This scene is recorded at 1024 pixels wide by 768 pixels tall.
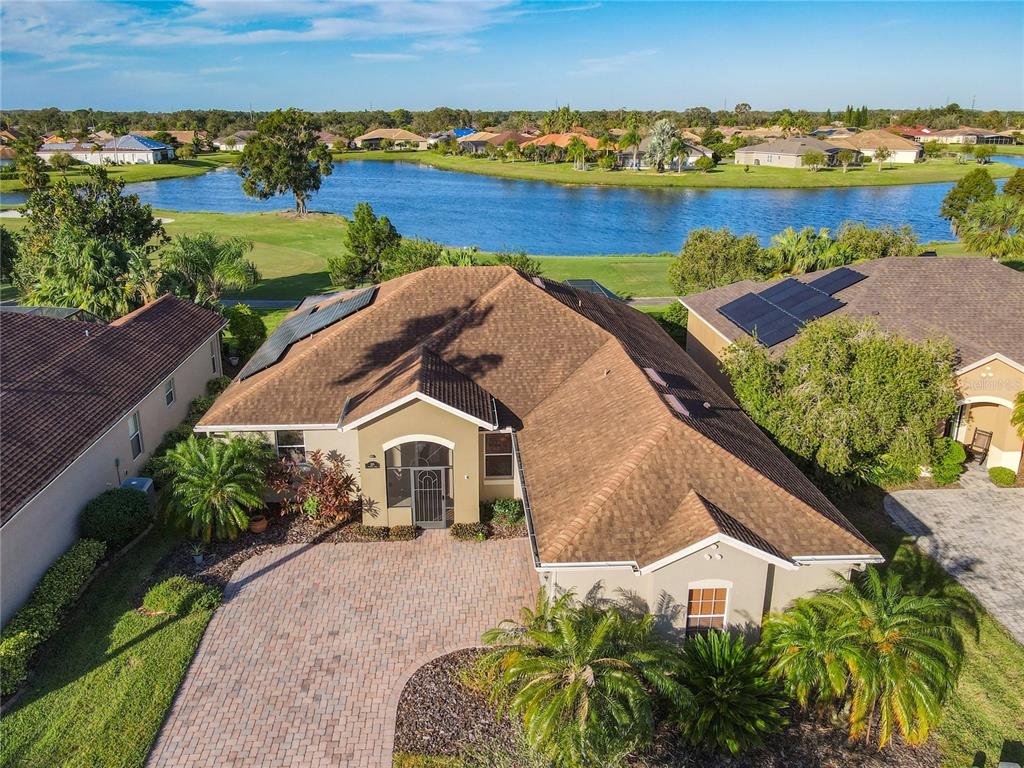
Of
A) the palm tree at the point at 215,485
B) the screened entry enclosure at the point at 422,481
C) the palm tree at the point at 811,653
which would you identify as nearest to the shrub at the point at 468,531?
the screened entry enclosure at the point at 422,481

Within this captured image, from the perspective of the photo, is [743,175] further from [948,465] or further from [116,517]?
[116,517]

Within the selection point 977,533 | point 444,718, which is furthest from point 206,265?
point 977,533

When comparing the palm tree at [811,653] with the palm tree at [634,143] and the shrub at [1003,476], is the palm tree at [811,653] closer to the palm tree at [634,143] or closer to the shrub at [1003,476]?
the shrub at [1003,476]

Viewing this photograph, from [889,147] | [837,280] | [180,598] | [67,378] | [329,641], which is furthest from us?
[889,147]

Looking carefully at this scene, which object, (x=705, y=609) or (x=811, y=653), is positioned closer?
(x=811, y=653)

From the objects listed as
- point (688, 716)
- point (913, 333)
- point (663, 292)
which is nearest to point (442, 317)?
point (688, 716)

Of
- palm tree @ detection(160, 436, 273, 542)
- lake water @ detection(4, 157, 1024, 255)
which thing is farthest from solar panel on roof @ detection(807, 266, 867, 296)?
lake water @ detection(4, 157, 1024, 255)
